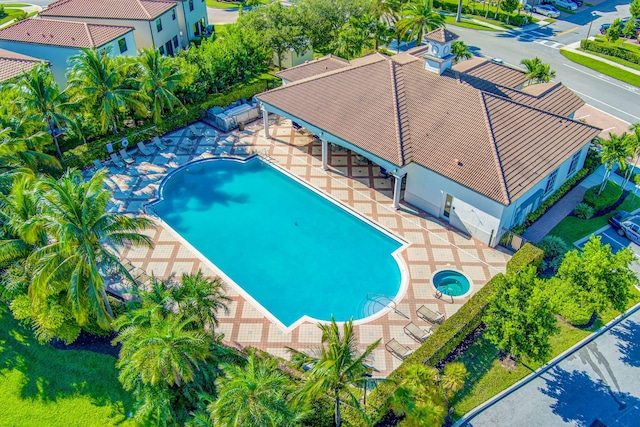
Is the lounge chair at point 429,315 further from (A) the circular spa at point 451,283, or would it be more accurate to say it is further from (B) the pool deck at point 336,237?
(A) the circular spa at point 451,283

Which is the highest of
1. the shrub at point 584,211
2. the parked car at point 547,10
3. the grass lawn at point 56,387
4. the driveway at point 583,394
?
the parked car at point 547,10

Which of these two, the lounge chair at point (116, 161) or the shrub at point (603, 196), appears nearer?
the shrub at point (603, 196)

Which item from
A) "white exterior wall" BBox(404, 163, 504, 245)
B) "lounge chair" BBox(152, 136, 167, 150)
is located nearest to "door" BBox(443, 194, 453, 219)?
"white exterior wall" BBox(404, 163, 504, 245)

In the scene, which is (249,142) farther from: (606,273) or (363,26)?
(606,273)

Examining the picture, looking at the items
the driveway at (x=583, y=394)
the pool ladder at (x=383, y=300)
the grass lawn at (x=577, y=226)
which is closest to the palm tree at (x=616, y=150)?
the grass lawn at (x=577, y=226)

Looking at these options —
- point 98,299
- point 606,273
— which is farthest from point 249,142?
point 606,273

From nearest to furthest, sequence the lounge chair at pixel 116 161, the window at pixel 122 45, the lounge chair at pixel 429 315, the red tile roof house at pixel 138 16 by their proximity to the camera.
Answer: the lounge chair at pixel 429 315 → the lounge chair at pixel 116 161 → the window at pixel 122 45 → the red tile roof house at pixel 138 16

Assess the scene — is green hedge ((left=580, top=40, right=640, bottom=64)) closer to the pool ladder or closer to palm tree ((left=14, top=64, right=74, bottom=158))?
the pool ladder
